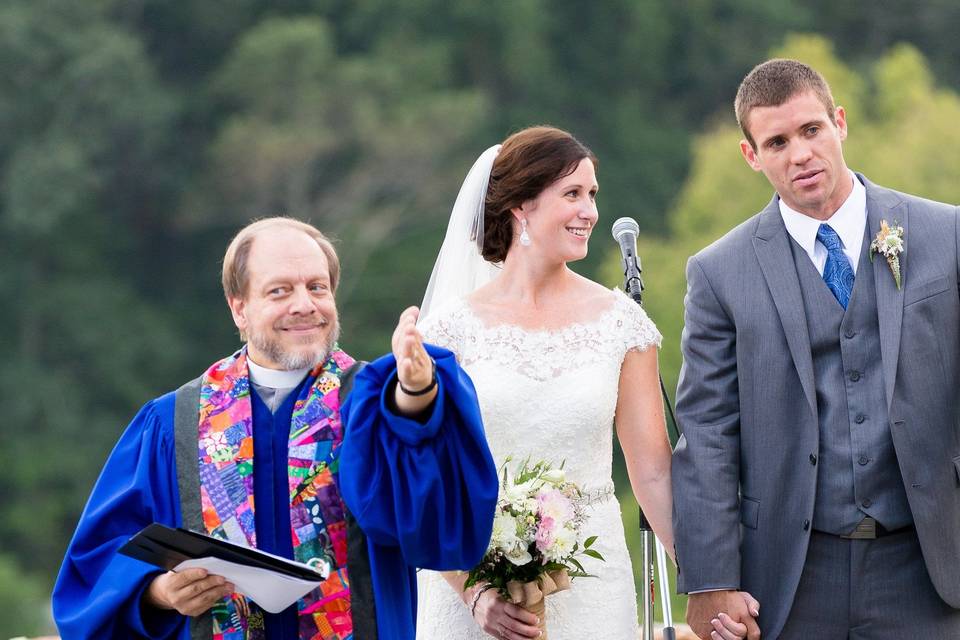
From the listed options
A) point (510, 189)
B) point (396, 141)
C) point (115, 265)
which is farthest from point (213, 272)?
point (510, 189)

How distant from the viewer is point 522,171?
18.5 feet

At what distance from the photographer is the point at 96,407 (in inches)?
1356

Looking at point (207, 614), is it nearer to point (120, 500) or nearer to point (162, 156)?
point (120, 500)

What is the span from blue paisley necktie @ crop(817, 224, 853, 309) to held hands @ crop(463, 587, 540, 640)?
125 cm

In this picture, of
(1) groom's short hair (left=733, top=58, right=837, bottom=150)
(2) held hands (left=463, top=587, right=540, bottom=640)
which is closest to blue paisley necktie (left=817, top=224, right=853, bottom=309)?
(1) groom's short hair (left=733, top=58, right=837, bottom=150)

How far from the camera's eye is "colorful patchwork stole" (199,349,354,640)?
15.1 ft

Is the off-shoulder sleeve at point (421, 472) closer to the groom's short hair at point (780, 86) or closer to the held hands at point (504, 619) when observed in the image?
the held hands at point (504, 619)

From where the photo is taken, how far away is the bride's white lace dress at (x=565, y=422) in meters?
5.46

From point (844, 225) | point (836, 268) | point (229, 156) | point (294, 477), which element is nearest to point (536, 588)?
point (294, 477)

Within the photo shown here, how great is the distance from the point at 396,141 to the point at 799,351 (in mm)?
31257

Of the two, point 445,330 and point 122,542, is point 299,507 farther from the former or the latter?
point 445,330

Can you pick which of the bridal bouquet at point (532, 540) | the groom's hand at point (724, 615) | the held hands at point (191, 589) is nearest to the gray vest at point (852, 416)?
the groom's hand at point (724, 615)

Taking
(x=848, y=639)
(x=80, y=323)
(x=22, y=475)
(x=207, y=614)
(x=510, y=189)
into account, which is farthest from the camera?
(x=80, y=323)

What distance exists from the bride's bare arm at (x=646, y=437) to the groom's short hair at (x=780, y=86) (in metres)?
0.82
